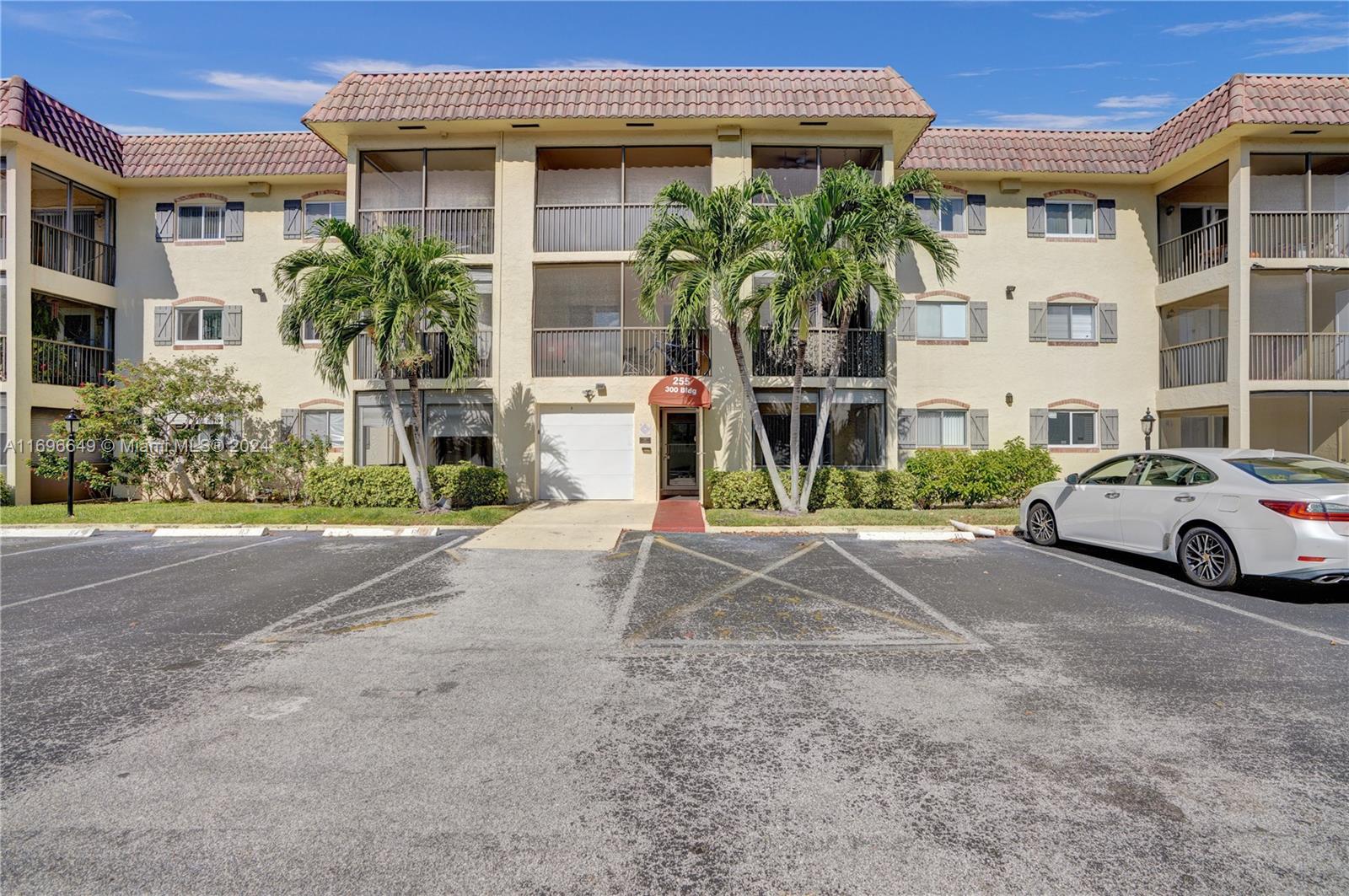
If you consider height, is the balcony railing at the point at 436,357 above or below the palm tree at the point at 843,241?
below

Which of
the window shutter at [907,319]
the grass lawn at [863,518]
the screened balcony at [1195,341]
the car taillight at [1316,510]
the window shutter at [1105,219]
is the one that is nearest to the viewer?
the car taillight at [1316,510]

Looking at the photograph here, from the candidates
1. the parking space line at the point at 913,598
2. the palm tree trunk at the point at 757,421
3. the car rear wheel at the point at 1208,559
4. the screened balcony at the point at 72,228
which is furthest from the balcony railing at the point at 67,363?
the car rear wheel at the point at 1208,559

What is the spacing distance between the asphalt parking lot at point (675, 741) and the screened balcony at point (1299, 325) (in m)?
10.9

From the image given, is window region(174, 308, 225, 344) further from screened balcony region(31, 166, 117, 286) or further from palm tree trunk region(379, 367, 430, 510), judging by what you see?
palm tree trunk region(379, 367, 430, 510)

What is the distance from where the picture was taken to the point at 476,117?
50.5 feet

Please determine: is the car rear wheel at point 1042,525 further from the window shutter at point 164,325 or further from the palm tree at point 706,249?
the window shutter at point 164,325

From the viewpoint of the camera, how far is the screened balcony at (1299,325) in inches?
605

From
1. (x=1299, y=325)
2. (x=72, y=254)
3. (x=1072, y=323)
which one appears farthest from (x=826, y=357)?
(x=72, y=254)

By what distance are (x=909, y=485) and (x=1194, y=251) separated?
9.94 meters

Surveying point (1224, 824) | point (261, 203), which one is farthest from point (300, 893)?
point (261, 203)

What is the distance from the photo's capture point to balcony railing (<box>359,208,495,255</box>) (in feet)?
53.9

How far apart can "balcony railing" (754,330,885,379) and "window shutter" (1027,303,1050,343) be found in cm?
426

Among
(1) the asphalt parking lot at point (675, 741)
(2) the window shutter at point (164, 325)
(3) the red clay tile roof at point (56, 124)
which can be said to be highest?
(3) the red clay tile roof at point (56, 124)

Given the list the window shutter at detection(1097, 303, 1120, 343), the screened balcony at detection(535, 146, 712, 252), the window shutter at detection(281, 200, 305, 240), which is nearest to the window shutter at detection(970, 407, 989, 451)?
the window shutter at detection(1097, 303, 1120, 343)
